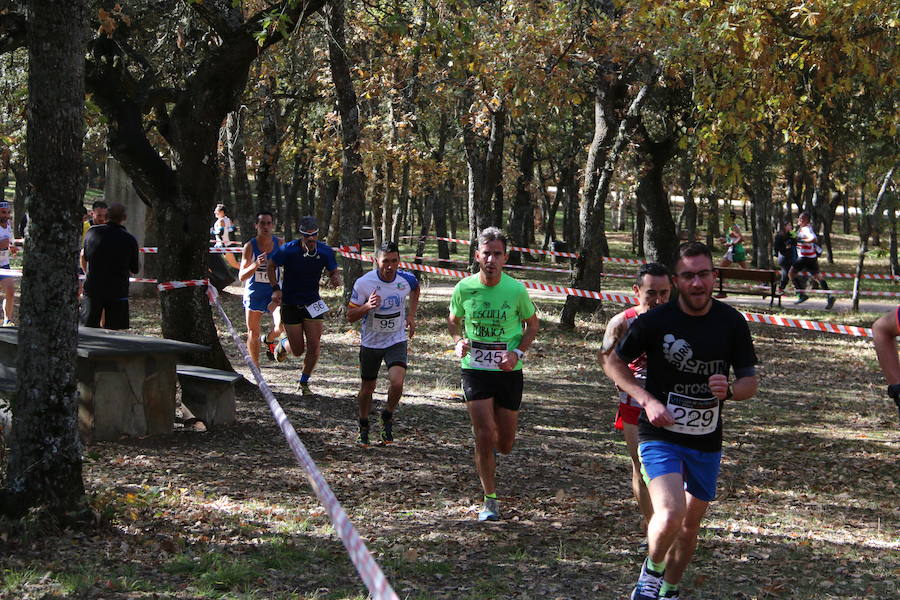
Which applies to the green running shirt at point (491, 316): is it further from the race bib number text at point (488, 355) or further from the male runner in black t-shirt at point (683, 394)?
the male runner in black t-shirt at point (683, 394)

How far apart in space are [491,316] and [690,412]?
2508 millimetres

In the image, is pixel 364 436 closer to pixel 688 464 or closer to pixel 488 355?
pixel 488 355

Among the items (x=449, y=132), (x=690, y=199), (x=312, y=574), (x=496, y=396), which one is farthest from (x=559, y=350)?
(x=690, y=199)

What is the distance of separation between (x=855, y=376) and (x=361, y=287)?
981cm

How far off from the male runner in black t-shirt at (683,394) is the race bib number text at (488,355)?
2.15m

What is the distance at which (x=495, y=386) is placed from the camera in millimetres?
7555

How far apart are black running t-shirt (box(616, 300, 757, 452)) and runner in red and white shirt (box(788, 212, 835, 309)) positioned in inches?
805

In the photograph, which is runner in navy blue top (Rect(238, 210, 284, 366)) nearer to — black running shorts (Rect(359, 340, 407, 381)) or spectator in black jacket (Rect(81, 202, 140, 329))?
spectator in black jacket (Rect(81, 202, 140, 329))

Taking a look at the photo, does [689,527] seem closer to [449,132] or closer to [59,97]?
[59,97]

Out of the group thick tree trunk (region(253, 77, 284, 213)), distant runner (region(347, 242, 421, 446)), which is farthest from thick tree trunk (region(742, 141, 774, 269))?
distant runner (region(347, 242, 421, 446))

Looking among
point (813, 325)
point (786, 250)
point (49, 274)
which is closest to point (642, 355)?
point (49, 274)

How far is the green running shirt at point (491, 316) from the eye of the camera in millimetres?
7566

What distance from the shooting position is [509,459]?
31.9 ft

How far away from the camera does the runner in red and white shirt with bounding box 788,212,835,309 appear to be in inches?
982
